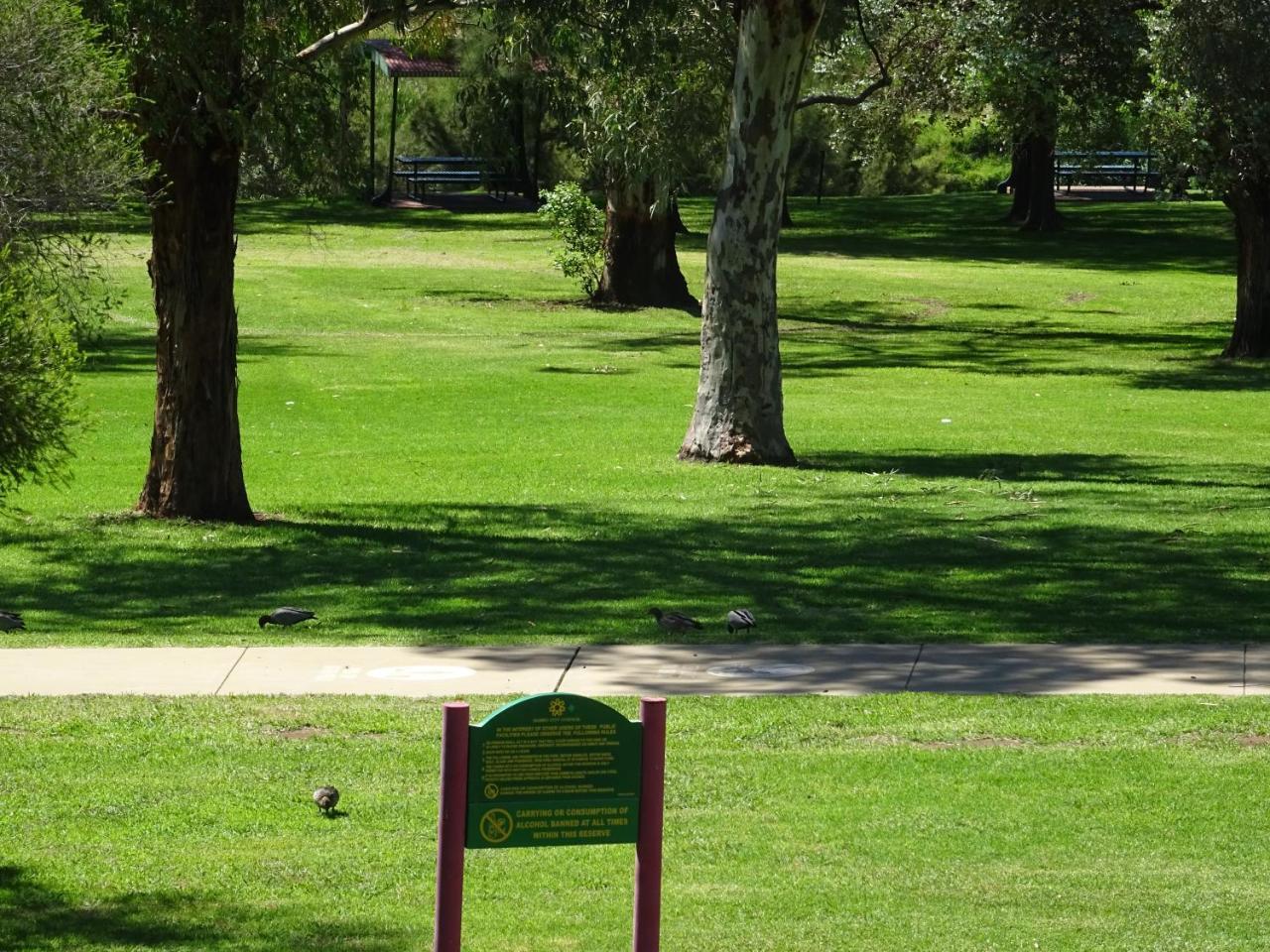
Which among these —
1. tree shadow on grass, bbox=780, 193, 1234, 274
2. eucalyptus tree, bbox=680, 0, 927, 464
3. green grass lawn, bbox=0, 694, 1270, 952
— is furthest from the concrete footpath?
tree shadow on grass, bbox=780, 193, 1234, 274

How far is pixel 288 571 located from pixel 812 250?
37.3 metres

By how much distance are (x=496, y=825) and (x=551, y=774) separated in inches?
6.8

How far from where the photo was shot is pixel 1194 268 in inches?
1855

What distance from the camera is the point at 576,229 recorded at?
38594mm

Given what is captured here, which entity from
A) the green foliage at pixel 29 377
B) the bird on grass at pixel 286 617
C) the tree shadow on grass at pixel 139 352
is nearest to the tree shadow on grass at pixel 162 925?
the green foliage at pixel 29 377

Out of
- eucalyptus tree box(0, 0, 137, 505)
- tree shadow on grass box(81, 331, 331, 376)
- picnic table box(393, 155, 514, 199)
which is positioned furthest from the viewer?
picnic table box(393, 155, 514, 199)

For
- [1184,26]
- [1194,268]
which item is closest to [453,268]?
[1194,268]

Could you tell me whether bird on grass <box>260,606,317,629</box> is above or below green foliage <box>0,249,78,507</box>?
below

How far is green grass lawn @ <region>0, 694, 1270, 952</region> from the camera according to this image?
20.3 ft

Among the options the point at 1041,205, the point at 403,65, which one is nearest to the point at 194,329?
the point at 403,65

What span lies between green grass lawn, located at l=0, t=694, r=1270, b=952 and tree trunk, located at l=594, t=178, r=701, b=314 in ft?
93.8

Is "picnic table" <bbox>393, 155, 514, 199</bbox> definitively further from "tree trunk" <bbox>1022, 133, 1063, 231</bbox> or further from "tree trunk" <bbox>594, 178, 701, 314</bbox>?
"tree trunk" <bbox>594, 178, 701, 314</bbox>

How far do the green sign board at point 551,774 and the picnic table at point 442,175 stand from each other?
175ft

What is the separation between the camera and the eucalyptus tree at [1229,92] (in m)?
23.1
